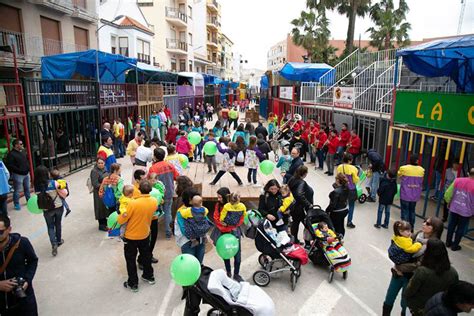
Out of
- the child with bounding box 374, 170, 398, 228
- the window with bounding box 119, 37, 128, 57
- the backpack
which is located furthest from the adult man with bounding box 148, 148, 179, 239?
the window with bounding box 119, 37, 128, 57

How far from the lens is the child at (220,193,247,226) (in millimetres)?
4957

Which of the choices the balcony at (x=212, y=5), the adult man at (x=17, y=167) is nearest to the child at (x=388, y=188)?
the adult man at (x=17, y=167)

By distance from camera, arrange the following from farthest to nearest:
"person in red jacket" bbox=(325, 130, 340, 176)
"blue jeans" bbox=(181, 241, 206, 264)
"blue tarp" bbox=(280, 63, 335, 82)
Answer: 1. "blue tarp" bbox=(280, 63, 335, 82)
2. "person in red jacket" bbox=(325, 130, 340, 176)
3. "blue jeans" bbox=(181, 241, 206, 264)

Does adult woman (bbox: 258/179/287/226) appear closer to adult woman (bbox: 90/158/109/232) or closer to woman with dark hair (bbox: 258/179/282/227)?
woman with dark hair (bbox: 258/179/282/227)

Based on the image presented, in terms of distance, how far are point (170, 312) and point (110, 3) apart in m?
32.4

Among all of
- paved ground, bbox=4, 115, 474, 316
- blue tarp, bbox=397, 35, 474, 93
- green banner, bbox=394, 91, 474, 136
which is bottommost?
paved ground, bbox=4, 115, 474, 316

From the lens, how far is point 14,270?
12.0 ft

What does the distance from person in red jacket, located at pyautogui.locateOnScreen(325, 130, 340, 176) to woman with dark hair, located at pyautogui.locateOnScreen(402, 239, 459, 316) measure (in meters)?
8.41

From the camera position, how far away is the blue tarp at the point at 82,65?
14.1 meters

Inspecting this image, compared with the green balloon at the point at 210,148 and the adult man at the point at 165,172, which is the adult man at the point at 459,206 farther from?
the green balloon at the point at 210,148

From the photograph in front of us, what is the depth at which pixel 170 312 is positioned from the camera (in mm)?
4738

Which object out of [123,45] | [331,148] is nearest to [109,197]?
[331,148]

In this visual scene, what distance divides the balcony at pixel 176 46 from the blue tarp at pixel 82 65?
24.2 m

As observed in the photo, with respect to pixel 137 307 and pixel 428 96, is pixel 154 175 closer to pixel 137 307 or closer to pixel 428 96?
pixel 137 307
